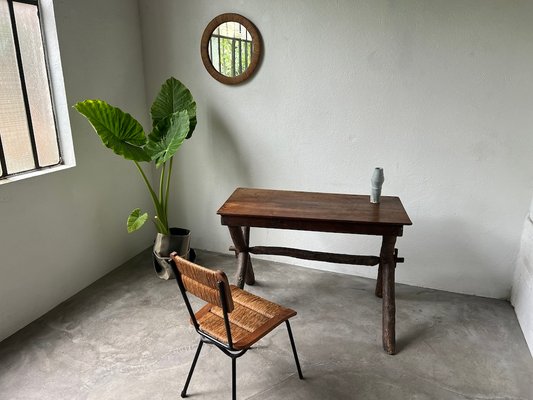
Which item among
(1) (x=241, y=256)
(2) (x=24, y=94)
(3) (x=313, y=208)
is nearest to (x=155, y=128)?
(2) (x=24, y=94)

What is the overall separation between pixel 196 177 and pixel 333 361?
1984 millimetres

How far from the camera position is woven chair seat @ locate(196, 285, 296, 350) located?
1639mm

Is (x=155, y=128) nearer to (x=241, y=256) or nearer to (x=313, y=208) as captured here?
(x=241, y=256)

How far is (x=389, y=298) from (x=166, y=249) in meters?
1.77

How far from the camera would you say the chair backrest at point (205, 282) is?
1413mm

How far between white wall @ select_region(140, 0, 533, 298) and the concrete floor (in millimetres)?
455

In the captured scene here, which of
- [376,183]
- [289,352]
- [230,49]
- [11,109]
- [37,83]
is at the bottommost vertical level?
[289,352]

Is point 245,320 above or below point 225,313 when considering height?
below

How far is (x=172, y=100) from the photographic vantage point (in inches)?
115

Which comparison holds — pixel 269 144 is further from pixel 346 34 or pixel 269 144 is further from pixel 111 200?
pixel 111 200

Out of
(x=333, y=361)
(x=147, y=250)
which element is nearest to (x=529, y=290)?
(x=333, y=361)

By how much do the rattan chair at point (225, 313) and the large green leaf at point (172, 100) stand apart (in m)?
1.55

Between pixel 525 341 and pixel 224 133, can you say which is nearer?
pixel 525 341

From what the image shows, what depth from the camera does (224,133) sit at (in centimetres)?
319
